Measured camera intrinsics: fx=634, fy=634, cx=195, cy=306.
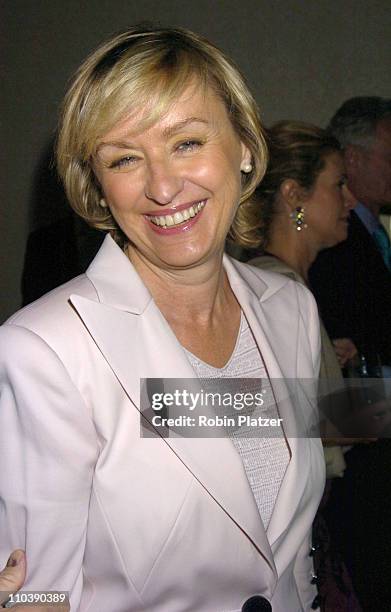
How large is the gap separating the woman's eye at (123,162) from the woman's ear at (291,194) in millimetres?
690

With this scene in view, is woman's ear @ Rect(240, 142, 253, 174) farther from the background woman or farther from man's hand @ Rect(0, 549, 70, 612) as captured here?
man's hand @ Rect(0, 549, 70, 612)

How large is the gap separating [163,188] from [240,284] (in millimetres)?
275

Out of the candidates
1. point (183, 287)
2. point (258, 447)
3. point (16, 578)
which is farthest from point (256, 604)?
point (183, 287)

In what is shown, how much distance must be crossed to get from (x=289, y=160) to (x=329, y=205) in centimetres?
15

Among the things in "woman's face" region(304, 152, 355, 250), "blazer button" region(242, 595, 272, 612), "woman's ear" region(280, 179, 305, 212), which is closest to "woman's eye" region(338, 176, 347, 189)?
"woman's face" region(304, 152, 355, 250)

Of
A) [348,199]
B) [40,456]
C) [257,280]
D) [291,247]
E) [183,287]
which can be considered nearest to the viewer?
[40,456]

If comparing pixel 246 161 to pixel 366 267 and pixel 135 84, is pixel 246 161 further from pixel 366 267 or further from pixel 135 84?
pixel 366 267

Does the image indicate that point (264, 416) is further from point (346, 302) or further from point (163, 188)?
point (346, 302)

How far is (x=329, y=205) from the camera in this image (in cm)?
147

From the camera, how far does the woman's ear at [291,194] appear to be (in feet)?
4.64

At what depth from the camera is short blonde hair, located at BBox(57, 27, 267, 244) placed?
750mm

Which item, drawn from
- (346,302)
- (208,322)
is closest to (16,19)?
(208,322)

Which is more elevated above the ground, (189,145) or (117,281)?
(189,145)

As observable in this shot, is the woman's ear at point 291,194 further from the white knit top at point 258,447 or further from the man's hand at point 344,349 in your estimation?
the white knit top at point 258,447
